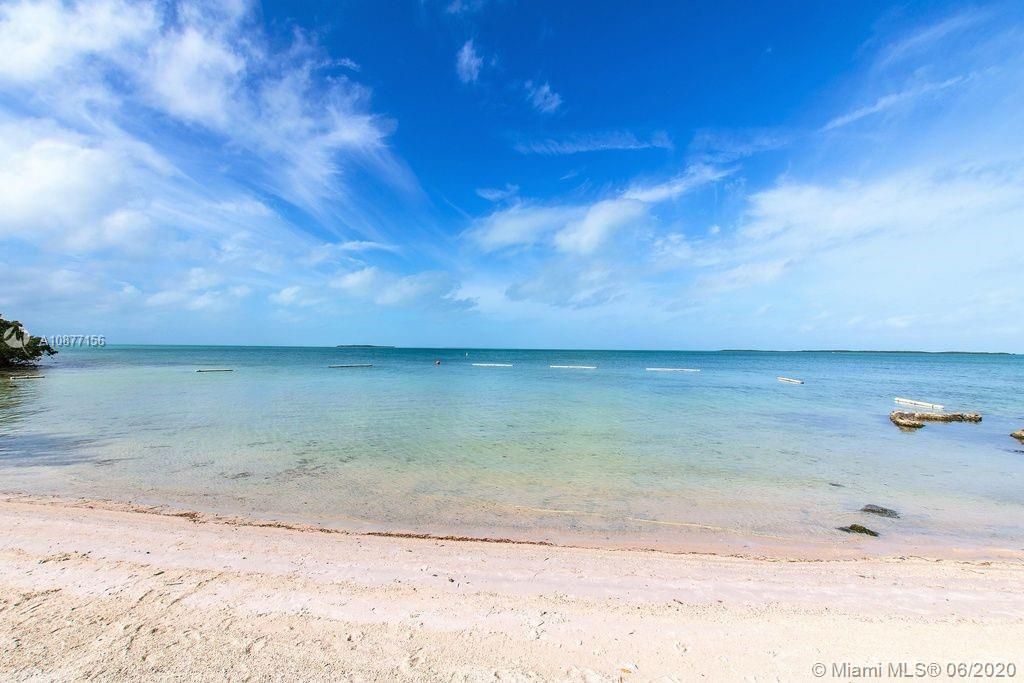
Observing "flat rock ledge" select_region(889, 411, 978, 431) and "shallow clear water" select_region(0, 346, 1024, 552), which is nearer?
"shallow clear water" select_region(0, 346, 1024, 552)

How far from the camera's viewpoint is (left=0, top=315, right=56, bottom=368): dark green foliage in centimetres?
4169

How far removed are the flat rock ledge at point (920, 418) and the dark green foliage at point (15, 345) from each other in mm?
68944

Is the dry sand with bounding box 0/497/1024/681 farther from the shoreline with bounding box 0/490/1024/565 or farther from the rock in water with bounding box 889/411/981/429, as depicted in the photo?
the rock in water with bounding box 889/411/981/429

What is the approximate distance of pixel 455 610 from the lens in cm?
483

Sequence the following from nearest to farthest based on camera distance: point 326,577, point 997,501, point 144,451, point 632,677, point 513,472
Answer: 1. point 632,677
2. point 326,577
3. point 997,501
4. point 513,472
5. point 144,451

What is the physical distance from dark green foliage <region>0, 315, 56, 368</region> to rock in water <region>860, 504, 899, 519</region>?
210 feet

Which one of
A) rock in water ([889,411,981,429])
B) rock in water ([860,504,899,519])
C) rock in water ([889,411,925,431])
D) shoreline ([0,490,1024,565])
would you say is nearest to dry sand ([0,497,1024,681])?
shoreline ([0,490,1024,565])

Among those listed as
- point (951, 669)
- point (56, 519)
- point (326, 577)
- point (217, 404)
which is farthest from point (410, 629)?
point (217, 404)

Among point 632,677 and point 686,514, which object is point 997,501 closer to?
point 686,514

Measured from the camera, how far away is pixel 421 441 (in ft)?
49.2

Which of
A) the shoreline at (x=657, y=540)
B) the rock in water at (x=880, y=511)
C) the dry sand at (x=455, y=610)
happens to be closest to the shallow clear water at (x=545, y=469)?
the shoreline at (x=657, y=540)

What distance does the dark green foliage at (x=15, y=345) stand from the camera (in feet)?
137

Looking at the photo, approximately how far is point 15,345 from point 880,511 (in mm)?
65770

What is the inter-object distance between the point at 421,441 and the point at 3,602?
10.6 metres
